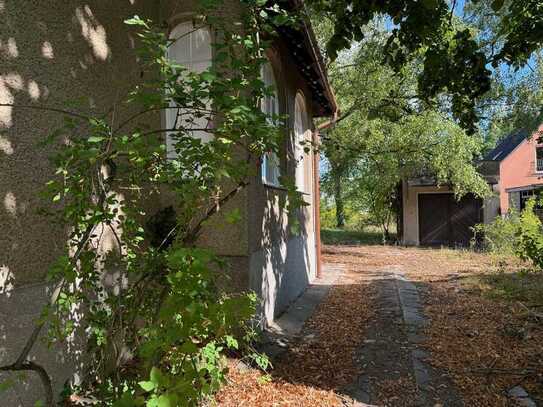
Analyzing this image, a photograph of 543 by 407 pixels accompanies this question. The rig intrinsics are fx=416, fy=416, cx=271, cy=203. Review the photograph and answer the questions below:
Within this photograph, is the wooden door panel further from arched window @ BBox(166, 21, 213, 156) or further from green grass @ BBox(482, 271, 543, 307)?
arched window @ BBox(166, 21, 213, 156)

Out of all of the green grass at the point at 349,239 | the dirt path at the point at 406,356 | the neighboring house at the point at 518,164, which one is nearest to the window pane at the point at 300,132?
the dirt path at the point at 406,356

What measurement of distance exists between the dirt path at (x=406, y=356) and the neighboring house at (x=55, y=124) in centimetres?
109

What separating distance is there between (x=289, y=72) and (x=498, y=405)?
19.0ft

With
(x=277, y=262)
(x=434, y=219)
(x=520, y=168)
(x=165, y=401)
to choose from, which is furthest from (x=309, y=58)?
(x=520, y=168)

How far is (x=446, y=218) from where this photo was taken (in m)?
20.9

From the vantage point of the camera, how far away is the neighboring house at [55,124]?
9.59 feet

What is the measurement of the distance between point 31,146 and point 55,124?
28 cm

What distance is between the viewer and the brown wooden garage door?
20.5m

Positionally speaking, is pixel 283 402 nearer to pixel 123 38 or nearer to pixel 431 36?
pixel 123 38

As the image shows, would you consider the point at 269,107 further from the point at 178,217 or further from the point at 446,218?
the point at 446,218

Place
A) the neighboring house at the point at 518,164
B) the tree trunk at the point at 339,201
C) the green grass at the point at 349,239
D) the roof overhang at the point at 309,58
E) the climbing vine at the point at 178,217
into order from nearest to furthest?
the climbing vine at the point at 178,217, the roof overhang at the point at 309,58, the green grass at the point at 349,239, the tree trunk at the point at 339,201, the neighboring house at the point at 518,164

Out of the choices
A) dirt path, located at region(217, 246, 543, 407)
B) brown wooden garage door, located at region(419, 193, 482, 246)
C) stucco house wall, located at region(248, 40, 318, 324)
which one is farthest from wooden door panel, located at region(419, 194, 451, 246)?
stucco house wall, located at region(248, 40, 318, 324)

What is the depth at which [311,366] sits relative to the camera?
4516 millimetres

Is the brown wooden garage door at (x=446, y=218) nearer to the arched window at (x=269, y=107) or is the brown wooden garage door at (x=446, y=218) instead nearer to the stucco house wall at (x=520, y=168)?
the stucco house wall at (x=520, y=168)
